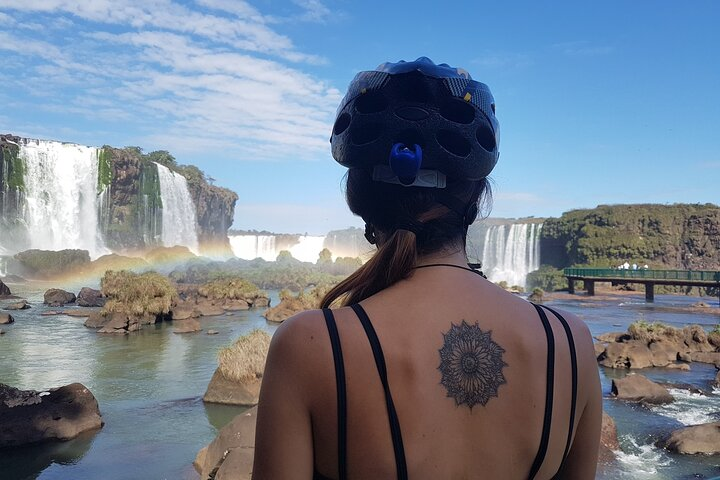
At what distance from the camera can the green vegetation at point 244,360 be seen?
1324 cm

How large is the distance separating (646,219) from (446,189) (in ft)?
229

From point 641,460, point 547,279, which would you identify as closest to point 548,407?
point 641,460

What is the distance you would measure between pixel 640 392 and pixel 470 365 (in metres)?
13.9

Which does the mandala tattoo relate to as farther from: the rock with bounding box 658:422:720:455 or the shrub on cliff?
the shrub on cliff

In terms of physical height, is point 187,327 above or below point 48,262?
below

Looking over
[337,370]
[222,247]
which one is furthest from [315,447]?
[222,247]

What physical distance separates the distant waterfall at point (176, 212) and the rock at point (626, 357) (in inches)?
2243

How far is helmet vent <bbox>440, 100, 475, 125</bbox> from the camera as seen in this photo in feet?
4.55

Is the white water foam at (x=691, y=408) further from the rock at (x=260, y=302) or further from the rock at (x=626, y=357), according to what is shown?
the rock at (x=260, y=302)

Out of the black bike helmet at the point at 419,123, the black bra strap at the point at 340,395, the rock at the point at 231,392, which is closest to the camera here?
the black bra strap at the point at 340,395

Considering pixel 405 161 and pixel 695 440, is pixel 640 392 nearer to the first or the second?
pixel 695 440

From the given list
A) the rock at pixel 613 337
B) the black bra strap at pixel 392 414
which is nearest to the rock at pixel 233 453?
the black bra strap at pixel 392 414

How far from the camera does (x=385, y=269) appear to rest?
1.29m

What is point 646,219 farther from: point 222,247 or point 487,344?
point 487,344
